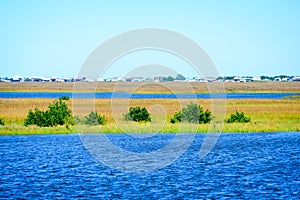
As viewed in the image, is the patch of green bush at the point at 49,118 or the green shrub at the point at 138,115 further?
the green shrub at the point at 138,115

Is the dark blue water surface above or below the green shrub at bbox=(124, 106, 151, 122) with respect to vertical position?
below

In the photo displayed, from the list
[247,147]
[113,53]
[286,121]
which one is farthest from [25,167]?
[286,121]

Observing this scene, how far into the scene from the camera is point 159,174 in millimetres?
26156

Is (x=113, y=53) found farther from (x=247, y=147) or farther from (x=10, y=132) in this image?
(x=10, y=132)

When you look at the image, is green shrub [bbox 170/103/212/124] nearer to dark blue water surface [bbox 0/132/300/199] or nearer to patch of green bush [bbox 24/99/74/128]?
dark blue water surface [bbox 0/132/300/199]

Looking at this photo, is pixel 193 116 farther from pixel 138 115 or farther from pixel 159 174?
pixel 159 174

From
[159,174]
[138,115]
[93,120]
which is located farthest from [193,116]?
[159,174]

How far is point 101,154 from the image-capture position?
32594mm

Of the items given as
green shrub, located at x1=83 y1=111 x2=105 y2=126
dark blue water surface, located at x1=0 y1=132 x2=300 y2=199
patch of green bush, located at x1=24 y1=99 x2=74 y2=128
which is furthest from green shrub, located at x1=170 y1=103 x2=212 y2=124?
patch of green bush, located at x1=24 y1=99 x2=74 y2=128

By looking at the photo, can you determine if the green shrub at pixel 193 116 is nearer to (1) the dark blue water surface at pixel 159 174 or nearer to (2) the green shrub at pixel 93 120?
(2) the green shrub at pixel 93 120

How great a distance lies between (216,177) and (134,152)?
934 cm

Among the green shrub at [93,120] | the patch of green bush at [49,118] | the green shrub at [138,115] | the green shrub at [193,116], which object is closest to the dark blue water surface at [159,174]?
the patch of green bush at [49,118]

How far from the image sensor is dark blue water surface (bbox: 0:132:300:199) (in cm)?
2166

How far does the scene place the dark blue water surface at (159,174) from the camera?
71.1ft
